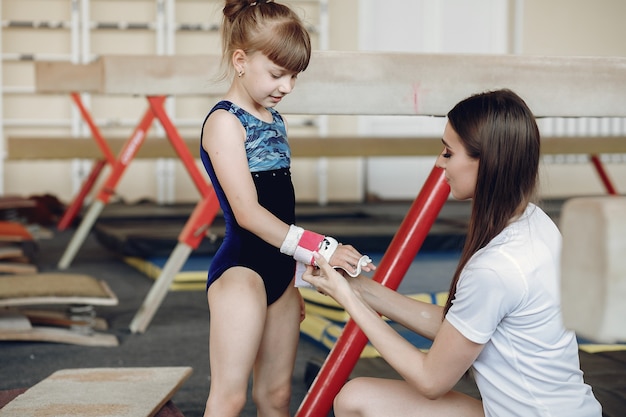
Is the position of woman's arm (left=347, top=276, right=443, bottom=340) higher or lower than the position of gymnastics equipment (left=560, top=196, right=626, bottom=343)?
lower

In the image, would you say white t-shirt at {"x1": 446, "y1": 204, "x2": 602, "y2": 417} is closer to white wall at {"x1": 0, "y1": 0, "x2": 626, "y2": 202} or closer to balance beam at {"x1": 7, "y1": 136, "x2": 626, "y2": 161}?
balance beam at {"x1": 7, "y1": 136, "x2": 626, "y2": 161}

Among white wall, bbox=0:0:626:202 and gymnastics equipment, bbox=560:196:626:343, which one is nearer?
gymnastics equipment, bbox=560:196:626:343

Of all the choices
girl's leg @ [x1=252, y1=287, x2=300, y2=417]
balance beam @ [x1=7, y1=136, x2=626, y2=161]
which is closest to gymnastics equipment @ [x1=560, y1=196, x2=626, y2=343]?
girl's leg @ [x1=252, y1=287, x2=300, y2=417]

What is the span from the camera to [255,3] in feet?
5.27

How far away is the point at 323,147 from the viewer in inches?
216

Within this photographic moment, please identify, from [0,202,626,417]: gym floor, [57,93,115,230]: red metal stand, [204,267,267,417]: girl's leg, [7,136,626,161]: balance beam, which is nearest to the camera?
[204,267,267,417]: girl's leg

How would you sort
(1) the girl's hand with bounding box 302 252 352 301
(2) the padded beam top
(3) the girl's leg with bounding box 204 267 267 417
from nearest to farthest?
(1) the girl's hand with bounding box 302 252 352 301
(3) the girl's leg with bounding box 204 267 267 417
(2) the padded beam top

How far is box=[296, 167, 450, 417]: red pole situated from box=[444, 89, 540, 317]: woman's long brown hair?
1.38 ft

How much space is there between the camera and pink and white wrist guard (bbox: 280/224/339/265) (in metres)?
1.52

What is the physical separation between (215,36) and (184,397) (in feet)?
20.0

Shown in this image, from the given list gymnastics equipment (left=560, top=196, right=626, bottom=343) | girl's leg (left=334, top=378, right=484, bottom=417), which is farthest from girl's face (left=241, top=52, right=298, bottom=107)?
Result: gymnastics equipment (left=560, top=196, right=626, bottom=343)

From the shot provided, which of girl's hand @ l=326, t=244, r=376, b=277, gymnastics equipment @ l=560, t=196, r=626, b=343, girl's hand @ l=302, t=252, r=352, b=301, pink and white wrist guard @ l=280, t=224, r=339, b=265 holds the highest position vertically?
gymnastics equipment @ l=560, t=196, r=626, b=343

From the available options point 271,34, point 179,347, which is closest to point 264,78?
point 271,34

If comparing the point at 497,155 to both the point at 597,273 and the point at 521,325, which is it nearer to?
the point at 521,325
